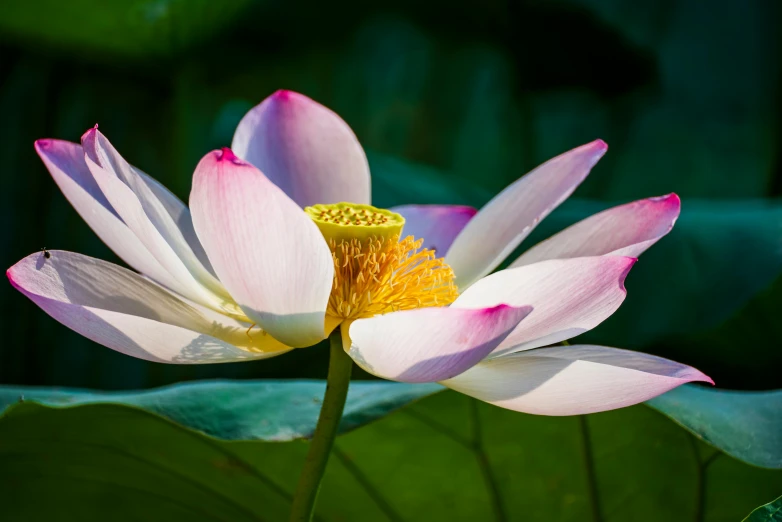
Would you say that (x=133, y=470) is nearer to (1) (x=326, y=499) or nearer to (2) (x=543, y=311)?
(1) (x=326, y=499)

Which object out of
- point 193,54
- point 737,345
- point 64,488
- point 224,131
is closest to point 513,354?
point 64,488

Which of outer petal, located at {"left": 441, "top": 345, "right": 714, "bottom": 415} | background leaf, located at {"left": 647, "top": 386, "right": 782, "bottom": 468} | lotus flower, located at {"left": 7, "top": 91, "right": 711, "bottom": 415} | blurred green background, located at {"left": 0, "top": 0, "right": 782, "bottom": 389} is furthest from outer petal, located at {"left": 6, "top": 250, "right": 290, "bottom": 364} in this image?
blurred green background, located at {"left": 0, "top": 0, "right": 782, "bottom": 389}

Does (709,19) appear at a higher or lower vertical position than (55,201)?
higher

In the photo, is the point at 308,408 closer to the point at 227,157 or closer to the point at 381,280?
the point at 381,280

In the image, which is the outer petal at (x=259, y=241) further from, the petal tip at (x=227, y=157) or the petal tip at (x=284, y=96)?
the petal tip at (x=284, y=96)

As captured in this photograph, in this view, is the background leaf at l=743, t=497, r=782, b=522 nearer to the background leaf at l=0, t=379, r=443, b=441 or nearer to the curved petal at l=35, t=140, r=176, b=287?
the background leaf at l=0, t=379, r=443, b=441

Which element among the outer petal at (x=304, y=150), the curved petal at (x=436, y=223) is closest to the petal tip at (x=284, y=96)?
the outer petal at (x=304, y=150)

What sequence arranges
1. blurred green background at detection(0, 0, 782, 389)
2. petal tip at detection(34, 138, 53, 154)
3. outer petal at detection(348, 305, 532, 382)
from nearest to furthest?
1. outer petal at detection(348, 305, 532, 382)
2. petal tip at detection(34, 138, 53, 154)
3. blurred green background at detection(0, 0, 782, 389)
